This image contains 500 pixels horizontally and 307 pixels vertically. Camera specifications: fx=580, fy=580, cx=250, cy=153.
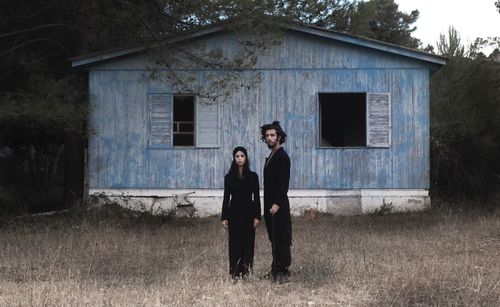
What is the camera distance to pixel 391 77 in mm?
13445

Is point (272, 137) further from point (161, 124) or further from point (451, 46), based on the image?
point (451, 46)

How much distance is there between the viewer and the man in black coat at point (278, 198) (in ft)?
21.4

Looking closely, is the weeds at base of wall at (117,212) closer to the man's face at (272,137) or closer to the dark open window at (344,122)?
the dark open window at (344,122)

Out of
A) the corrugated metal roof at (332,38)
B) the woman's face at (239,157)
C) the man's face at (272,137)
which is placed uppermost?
the corrugated metal roof at (332,38)

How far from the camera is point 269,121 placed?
44.7 ft

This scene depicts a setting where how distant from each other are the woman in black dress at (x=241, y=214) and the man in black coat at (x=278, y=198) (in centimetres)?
17

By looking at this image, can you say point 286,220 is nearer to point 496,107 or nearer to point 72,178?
point 72,178

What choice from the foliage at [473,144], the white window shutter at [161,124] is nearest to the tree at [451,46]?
the foliage at [473,144]

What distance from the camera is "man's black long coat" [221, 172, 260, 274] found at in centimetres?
659

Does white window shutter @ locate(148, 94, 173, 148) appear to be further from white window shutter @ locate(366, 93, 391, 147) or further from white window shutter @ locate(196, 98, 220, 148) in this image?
white window shutter @ locate(366, 93, 391, 147)

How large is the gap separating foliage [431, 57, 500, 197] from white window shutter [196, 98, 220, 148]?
6.52m

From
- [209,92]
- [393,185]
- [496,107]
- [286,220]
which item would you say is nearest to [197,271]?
[286,220]

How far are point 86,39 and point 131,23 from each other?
2489mm

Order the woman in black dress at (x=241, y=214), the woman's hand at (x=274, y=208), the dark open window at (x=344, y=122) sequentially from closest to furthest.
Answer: the woman's hand at (x=274, y=208), the woman in black dress at (x=241, y=214), the dark open window at (x=344, y=122)
